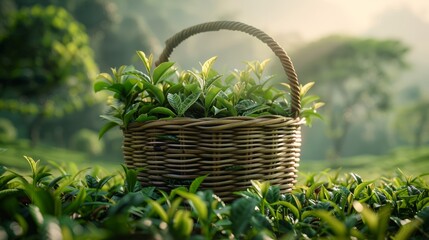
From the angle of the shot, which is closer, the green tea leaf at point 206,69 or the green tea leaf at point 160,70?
the green tea leaf at point 160,70

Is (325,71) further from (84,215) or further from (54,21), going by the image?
(84,215)

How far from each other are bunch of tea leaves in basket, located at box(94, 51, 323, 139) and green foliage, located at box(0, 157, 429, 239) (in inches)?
12.9

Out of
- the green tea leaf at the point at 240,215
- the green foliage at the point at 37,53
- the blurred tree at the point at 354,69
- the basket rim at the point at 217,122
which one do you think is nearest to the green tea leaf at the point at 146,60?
the basket rim at the point at 217,122

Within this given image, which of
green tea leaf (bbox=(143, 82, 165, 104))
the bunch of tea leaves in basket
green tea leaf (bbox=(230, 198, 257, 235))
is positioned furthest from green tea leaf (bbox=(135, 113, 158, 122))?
green tea leaf (bbox=(230, 198, 257, 235))

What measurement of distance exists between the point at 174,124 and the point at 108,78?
1.63 ft

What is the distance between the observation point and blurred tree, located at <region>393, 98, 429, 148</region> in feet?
82.6

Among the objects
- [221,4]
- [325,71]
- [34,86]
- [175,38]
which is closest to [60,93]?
[34,86]

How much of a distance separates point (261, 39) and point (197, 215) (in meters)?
1.02

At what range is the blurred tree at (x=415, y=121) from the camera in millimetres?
25188

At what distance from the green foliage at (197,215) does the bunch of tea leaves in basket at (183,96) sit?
33cm

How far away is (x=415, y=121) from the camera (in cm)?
2586

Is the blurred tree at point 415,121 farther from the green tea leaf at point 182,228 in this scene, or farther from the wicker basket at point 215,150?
the green tea leaf at point 182,228

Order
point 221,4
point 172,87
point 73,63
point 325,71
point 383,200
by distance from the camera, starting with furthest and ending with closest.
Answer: point 221,4 < point 325,71 < point 73,63 < point 172,87 < point 383,200

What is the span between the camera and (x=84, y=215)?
1.14m
